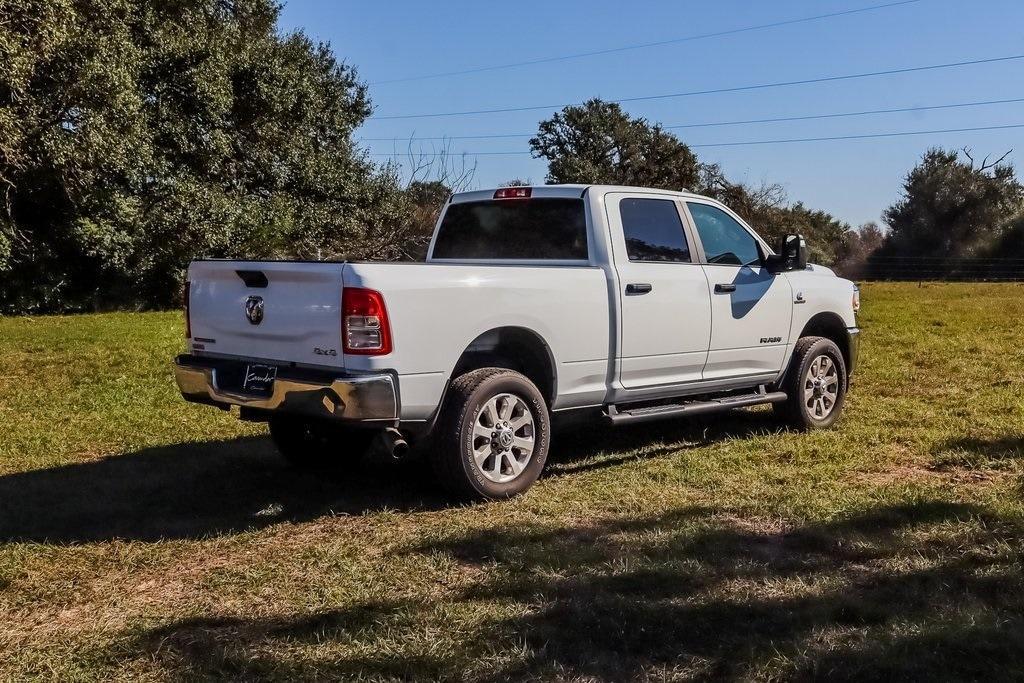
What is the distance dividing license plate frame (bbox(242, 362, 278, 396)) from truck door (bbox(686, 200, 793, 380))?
312 centimetres

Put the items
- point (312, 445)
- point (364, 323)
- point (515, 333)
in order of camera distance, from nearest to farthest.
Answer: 1. point (364, 323)
2. point (515, 333)
3. point (312, 445)

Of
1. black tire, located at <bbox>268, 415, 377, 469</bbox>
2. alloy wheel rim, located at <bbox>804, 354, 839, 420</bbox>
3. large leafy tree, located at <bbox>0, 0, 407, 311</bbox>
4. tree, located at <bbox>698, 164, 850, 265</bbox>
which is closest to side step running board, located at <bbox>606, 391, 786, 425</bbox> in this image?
alloy wheel rim, located at <bbox>804, 354, 839, 420</bbox>

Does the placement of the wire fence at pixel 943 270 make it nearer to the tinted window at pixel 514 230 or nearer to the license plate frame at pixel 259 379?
the tinted window at pixel 514 230

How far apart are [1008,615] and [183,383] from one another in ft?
14.6

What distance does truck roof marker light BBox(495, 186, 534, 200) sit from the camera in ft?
22.9

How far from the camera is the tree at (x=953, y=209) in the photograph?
5494 cm

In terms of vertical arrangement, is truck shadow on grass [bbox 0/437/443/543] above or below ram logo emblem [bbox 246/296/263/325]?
below

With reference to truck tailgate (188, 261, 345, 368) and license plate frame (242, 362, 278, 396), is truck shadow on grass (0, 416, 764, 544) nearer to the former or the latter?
license plate frame (242, 362, 278, 396)

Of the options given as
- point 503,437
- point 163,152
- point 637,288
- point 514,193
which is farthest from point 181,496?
point 163,152

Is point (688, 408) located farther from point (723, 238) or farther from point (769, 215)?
point (769, 215)

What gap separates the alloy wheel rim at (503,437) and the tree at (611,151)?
153ft

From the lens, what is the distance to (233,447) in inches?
307

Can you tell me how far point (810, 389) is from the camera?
805cm

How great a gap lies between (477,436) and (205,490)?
73.2 inches
